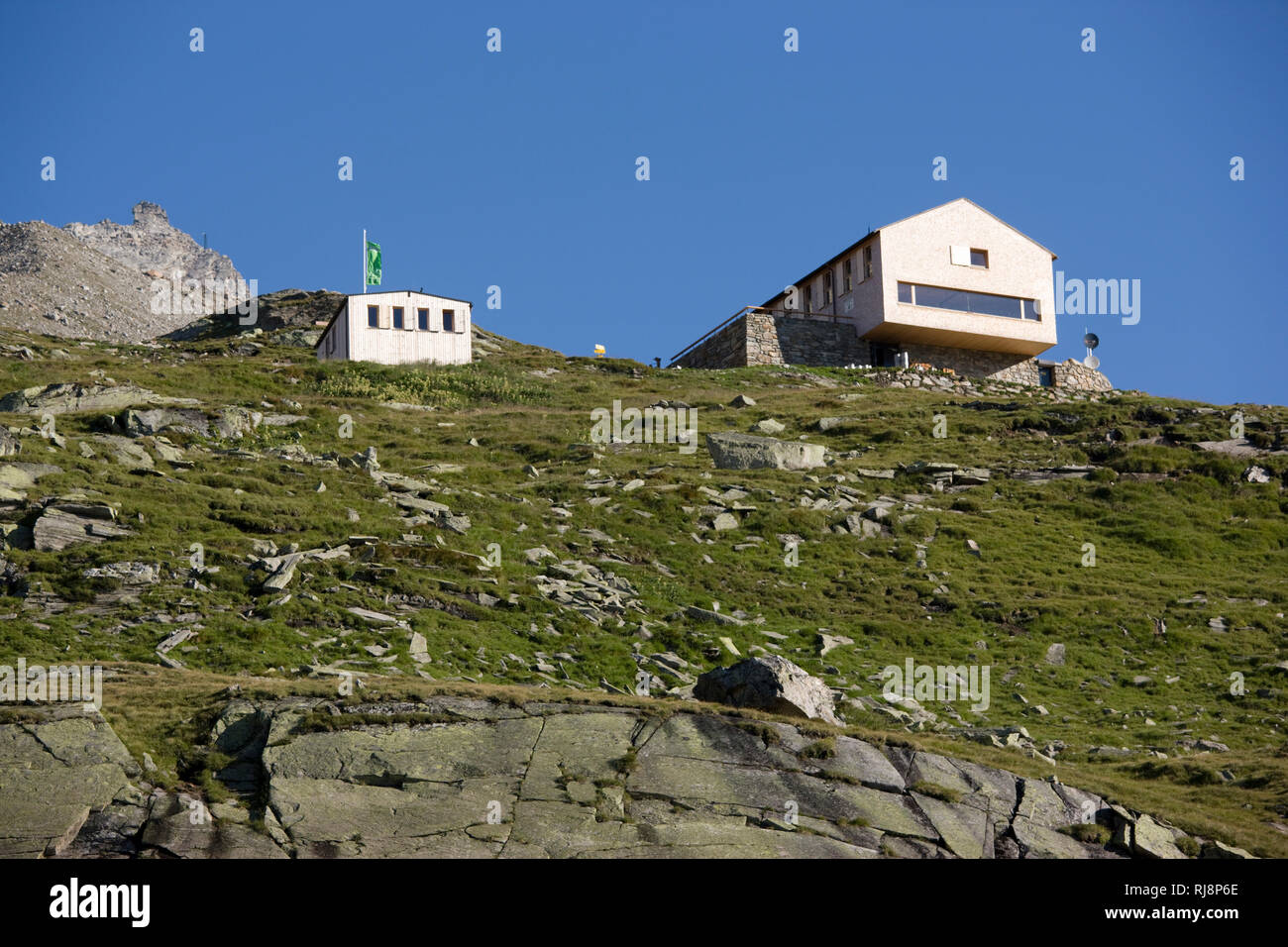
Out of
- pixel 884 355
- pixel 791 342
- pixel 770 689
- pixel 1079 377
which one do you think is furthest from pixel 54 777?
pixel 1079 377

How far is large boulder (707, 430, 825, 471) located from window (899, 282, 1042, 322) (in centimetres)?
2927

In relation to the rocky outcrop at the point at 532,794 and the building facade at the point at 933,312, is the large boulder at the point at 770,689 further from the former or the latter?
the building facade at the point at 933,312

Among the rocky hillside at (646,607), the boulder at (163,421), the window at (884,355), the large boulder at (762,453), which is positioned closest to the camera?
the rocky hillside at (646,607)

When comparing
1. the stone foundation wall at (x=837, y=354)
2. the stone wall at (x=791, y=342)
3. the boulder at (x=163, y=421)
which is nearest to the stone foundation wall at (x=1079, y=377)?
the stone foundation wall at (x=837, y=354)

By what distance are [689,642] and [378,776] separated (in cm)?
1322

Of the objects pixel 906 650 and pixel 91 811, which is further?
pixel 906 650

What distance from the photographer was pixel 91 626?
2481 centimetres

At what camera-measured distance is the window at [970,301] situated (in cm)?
7300

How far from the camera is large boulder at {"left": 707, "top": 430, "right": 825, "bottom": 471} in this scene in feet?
149

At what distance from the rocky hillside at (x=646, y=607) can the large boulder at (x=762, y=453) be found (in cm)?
16

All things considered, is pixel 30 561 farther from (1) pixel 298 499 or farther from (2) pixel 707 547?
(2) pixel 707 547

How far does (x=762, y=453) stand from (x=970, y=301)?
34351 mm

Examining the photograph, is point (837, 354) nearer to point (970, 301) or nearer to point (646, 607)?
point (970, 301)
